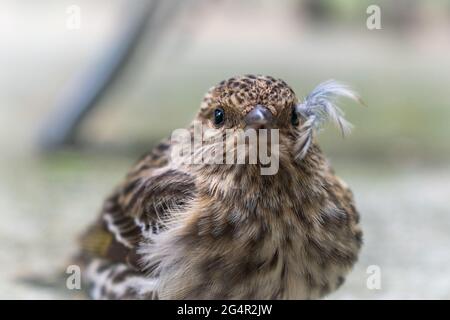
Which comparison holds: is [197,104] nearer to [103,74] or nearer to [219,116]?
[103,74]

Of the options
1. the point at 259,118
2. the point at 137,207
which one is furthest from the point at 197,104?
the point at 259,118

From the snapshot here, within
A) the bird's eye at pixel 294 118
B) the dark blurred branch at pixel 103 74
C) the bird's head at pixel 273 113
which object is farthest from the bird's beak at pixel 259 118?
the dark blurred branch at pixel 103 74

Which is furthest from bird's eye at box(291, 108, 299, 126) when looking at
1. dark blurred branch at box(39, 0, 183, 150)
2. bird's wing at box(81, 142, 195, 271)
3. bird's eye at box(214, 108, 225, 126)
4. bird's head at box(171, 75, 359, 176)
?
dark blurred branch at box(39, 0, 183, 150)

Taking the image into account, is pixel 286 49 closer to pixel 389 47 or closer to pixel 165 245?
pixel 389 47

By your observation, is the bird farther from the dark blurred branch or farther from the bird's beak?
the dark blurred branch

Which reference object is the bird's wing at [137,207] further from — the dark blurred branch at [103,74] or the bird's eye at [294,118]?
the dark blurred branch at [103,74]

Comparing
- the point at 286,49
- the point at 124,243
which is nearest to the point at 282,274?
the point at 124,243

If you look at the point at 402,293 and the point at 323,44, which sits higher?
the point at 323,44
